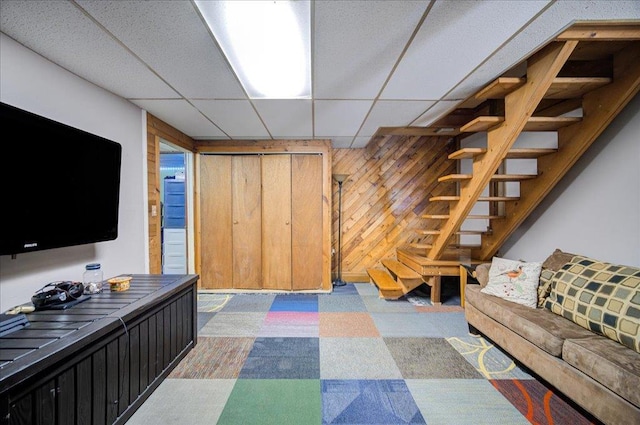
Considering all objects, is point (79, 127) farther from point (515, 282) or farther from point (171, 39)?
point (515, 282)

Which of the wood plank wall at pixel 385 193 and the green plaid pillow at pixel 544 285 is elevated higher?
the wood plank wall at pixel 385 193

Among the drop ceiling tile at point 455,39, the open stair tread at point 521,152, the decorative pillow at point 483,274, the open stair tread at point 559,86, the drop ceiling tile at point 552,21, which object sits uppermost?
the drop ceiling tile at point 552,21

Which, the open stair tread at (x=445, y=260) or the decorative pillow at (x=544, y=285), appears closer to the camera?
the decorative pillow at (x=544, y=285)

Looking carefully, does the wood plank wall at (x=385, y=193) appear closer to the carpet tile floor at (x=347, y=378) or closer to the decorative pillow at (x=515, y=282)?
the carpet tile floor at (x=347, y=378)

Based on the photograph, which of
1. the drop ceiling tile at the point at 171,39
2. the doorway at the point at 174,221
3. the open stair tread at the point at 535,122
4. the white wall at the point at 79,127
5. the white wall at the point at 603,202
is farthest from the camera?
the doorway at the point at 174,221

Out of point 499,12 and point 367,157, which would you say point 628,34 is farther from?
point 367,157

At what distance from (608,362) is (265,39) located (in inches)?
107

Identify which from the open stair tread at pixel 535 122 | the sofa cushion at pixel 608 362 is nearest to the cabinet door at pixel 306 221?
the open stair tread at pixel 535 122

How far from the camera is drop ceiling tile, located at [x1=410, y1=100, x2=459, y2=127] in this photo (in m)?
2.50

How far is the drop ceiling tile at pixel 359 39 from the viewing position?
129cm

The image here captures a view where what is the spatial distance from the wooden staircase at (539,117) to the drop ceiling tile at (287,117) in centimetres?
112

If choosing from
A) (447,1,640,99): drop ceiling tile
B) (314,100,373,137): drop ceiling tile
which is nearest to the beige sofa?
(447,1,640,99): drop ceiling tile

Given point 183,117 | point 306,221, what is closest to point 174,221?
point 183,117

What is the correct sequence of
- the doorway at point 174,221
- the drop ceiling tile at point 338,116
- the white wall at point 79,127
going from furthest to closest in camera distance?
the doorway at point 174,221 < the drop ceiling tile at point 338,116 < the white wall at point 79,127
